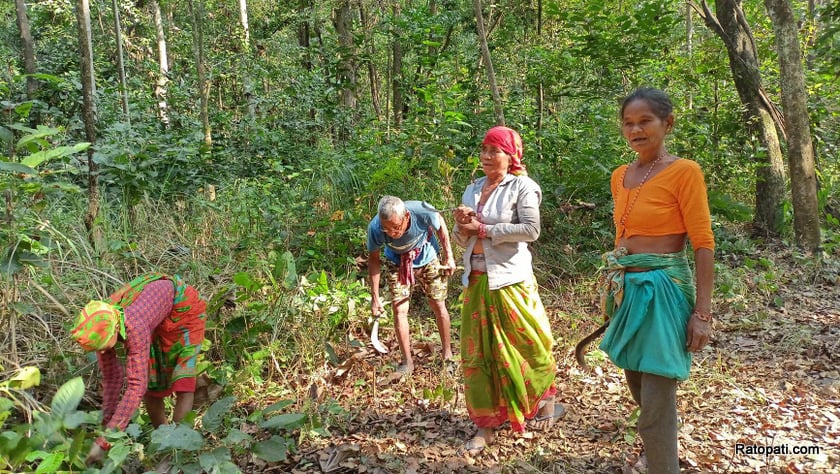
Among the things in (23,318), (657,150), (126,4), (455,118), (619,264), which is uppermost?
(126,4)

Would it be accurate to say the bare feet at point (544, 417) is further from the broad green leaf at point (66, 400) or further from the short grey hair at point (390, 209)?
the broad green leaf at point (66, 400)

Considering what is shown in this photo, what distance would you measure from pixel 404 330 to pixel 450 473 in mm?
1386

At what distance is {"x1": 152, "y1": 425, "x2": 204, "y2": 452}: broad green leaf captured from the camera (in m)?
2.33

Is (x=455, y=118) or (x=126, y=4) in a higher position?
(x=126, y=4)

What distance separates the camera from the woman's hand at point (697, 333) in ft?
7.46

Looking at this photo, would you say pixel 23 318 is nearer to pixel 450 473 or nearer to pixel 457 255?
pixel 450 473

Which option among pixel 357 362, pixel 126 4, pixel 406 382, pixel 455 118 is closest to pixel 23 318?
pixel 357 362

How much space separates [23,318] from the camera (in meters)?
3.54

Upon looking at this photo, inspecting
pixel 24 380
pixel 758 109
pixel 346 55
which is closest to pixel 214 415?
pixel 24 380

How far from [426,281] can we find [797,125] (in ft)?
14.4

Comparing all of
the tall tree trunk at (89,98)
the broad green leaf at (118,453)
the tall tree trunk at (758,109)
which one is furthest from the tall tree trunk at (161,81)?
the tall tree trunk at (758,109)

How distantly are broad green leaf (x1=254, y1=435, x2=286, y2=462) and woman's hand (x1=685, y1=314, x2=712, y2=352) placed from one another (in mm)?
1855

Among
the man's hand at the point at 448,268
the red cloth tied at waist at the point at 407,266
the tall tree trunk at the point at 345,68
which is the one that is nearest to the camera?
the red cloth tied at waist at the point at 407,266

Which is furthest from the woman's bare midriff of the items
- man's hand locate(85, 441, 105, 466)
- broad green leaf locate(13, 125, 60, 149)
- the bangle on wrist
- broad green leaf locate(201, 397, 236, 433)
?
broad green leaf locate(13, 125, 60, 149)
